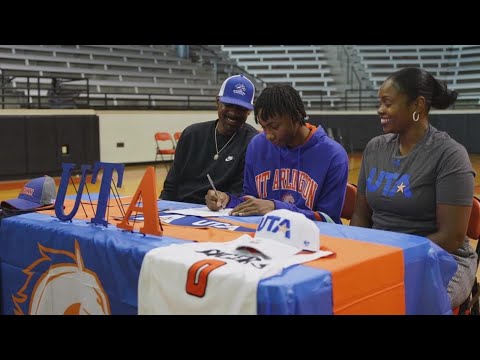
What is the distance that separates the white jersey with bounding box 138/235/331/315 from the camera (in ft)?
4.03

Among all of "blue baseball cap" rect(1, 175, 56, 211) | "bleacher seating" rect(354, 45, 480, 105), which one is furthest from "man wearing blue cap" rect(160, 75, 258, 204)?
"bleacher seating" rect(354, 45, 480, 105)

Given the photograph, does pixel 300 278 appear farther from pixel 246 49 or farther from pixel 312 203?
pixel 246 49

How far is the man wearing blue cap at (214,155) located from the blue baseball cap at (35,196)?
763 mm

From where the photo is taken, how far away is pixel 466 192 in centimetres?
188

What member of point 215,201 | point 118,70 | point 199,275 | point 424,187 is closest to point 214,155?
point 215,201

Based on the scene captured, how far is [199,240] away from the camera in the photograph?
64.3 inches

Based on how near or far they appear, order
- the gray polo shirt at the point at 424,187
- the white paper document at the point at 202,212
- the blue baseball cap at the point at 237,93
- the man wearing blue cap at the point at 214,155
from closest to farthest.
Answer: the gray polo shirt at the point at 424,187 < the white paper document at the point at 202,212 < the blue baseball cap at the point at 237,93 < the man wearing blue cap at the point at 214,155

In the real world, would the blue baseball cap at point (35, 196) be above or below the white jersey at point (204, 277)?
above

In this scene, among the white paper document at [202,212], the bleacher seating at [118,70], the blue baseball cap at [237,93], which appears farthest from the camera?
the bleacher seating at [118,70]

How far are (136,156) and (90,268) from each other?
1043 centimetres

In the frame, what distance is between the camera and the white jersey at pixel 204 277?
123cm

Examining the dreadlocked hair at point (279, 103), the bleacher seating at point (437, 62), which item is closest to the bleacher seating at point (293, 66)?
the bleacher seating at point (437, 62)

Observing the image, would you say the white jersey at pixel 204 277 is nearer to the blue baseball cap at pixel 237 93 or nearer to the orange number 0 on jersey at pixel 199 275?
the orange number 0 on jersey at pixel 199 275


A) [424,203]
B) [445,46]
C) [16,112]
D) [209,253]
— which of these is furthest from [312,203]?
[445,46]
